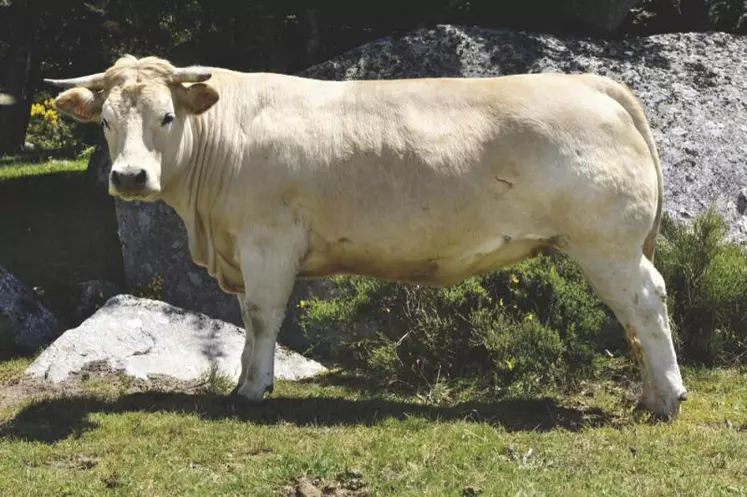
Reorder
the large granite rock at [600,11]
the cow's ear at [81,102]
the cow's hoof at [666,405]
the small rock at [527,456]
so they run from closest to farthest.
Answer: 1. the small rock at [527,456]
2. the cow's hoof at [666,405]
3. the cow's ear at [81,102]
4. the large granite rock at [600,11]

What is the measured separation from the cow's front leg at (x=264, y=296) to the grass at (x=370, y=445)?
20cm

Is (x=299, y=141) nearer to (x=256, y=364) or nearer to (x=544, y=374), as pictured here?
(x=256, y=364)

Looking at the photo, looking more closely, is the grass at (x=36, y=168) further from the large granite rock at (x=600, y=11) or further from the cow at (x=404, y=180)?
the cow at (x=404, y=180)

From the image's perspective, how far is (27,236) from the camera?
13336 millimetres

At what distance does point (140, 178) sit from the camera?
7.30 metres

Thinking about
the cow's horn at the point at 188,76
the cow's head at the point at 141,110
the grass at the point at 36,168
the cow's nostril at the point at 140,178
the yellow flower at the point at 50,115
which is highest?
the cow's horn at the point at 188,76

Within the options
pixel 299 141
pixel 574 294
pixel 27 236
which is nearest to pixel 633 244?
pixel 574 294

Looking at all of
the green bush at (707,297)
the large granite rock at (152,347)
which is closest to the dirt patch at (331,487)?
the large granite rock at (152,347)

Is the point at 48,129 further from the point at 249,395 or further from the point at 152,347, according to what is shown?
the point at 249,395

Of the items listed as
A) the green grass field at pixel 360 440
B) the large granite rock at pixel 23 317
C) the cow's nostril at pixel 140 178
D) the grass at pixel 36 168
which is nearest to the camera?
the green grass field at pixel 360 440

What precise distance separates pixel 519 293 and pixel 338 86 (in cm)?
247

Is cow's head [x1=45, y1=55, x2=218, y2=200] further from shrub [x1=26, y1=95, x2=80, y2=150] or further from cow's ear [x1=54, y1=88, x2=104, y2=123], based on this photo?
shrub [x1=26, y1=95, x2=80, y2=150]

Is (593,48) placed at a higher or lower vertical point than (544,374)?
higher

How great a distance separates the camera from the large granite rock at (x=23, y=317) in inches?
403
